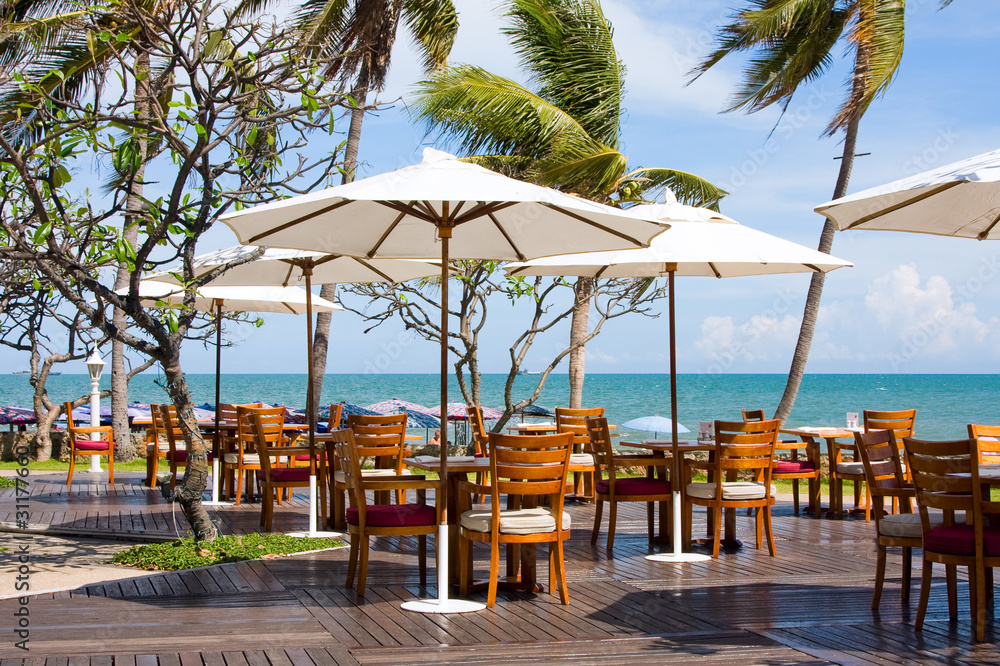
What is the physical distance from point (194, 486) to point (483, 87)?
9.73 meters

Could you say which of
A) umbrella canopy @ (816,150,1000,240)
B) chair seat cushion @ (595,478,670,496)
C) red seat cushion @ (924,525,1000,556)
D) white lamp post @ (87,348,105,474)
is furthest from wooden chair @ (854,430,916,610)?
white lamp post @ (87,348,105,474)

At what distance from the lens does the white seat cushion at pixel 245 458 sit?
947 cm

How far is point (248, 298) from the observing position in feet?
33.3

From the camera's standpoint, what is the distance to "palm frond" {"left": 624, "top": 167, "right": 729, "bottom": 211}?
15.7m

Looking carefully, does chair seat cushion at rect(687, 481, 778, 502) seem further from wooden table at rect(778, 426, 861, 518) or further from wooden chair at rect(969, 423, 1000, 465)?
wooden table at rect(778, 426, 861, 518)

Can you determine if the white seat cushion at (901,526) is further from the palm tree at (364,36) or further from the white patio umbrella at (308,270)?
the palm tree at (364,36)

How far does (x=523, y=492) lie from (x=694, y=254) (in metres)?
2.48

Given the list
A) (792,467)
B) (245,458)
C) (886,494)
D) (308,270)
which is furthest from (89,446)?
(886,494)

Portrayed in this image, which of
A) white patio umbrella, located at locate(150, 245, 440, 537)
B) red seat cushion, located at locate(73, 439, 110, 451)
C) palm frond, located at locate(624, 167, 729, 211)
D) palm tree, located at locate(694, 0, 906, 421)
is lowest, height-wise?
red seat cushion, located at locate(73, 439, 110, 451)

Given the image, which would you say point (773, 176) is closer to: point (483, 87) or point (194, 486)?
point (483, 87)

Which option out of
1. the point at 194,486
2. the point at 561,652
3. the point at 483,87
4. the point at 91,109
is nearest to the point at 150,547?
the point at 194,486

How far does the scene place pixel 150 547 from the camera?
6816 mm

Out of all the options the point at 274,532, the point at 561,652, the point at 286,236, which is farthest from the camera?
the point at 274,532

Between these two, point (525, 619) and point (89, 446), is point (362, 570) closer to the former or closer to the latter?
point (525, 619)
